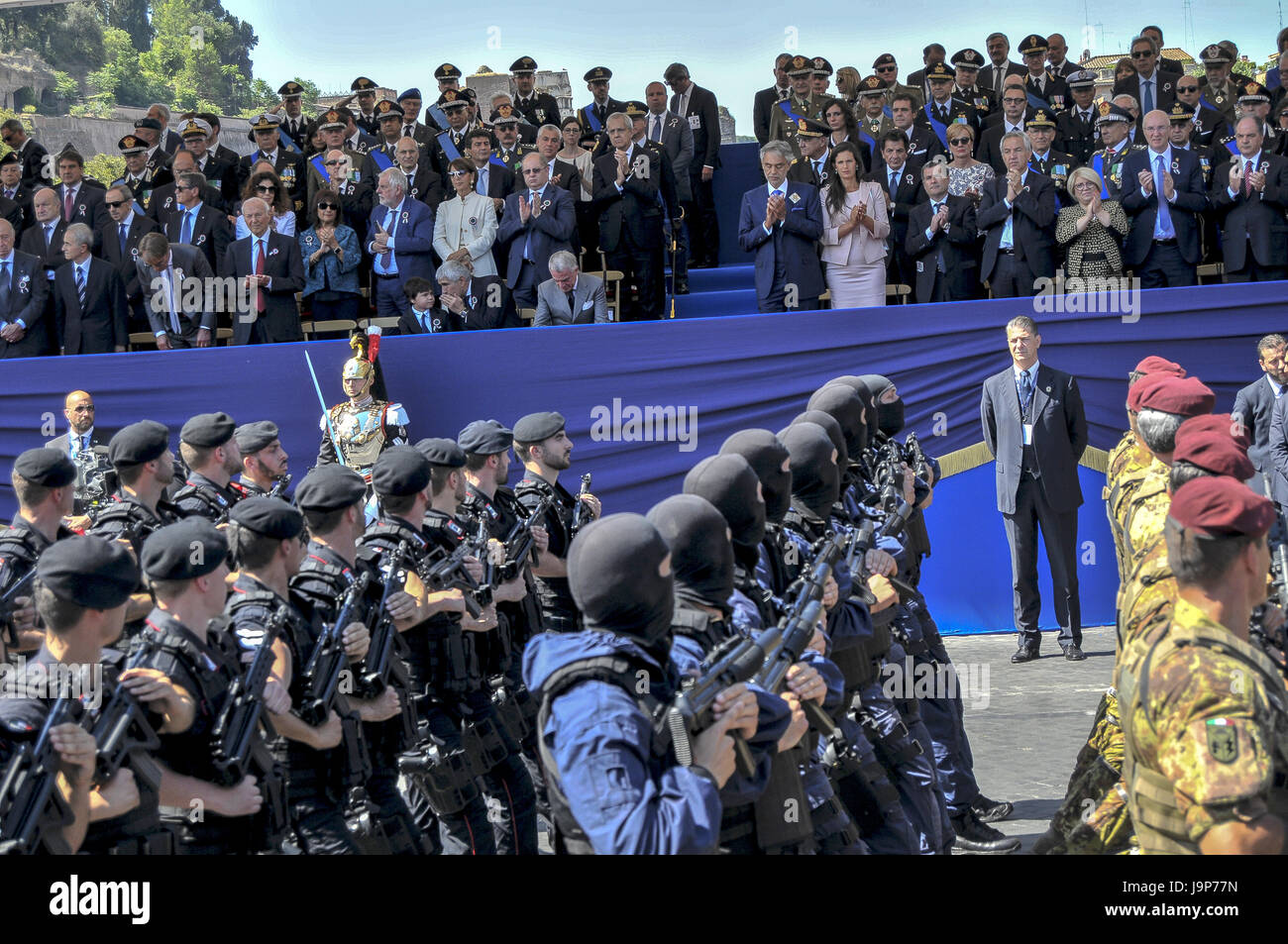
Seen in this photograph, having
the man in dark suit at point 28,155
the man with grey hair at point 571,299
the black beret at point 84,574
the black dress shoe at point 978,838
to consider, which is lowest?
the black dress shoe at point 978,838

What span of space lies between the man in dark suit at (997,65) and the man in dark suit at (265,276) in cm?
780

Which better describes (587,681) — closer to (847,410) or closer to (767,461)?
(767,461)

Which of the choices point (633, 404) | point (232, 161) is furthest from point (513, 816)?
point (232, 161)

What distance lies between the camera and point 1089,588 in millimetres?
11602

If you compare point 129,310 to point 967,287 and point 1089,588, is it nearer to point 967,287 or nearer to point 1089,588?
point 967,287

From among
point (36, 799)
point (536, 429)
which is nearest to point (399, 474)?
point (536, 429)

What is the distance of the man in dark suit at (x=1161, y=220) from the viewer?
1250 cm

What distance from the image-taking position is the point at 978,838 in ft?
23.9

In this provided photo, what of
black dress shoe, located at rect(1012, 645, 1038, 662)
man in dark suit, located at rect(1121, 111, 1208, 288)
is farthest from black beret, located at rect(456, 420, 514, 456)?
man in dark suit, located at rect(1121, 111, 1208, 288)

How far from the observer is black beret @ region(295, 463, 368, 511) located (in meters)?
5.93

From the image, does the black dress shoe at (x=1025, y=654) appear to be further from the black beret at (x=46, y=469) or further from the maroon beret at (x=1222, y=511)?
the maroon beret at (x=1222, y=511)

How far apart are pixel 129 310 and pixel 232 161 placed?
→ 2.60 meters

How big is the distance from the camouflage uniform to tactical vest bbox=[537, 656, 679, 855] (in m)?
1.19

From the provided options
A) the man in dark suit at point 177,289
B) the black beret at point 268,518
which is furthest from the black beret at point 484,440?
the man in dark suit at point 177,289
